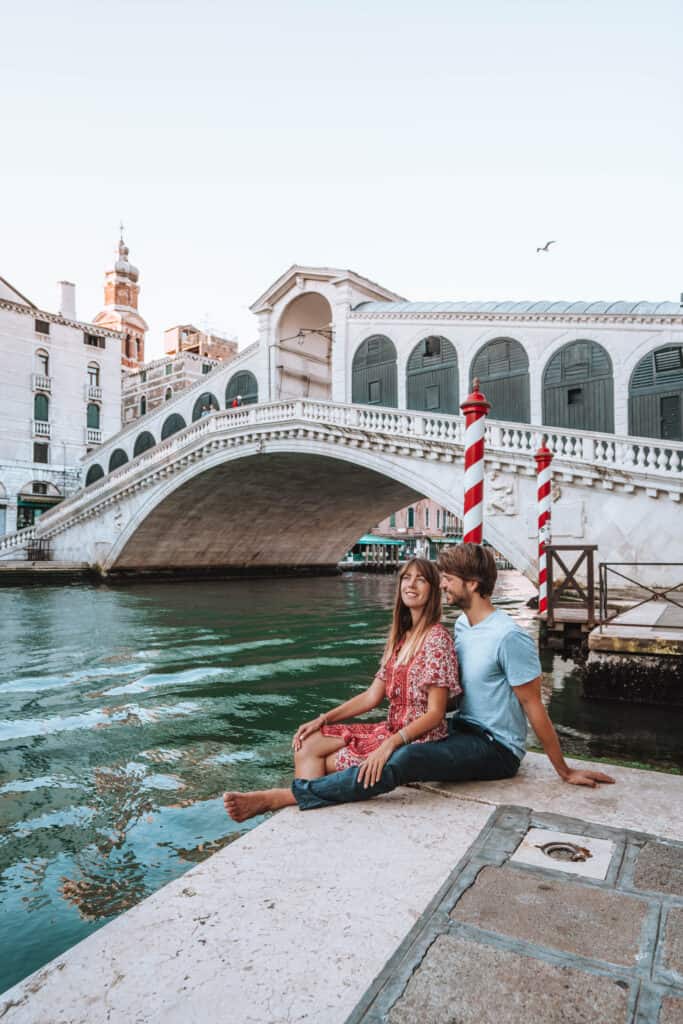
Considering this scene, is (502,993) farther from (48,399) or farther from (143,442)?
(48,399)

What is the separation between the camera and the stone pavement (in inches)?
49.7

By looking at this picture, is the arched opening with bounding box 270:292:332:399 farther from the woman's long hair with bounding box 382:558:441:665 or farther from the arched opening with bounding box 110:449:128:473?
the woman's long hair with bounding box 382:558:441:665

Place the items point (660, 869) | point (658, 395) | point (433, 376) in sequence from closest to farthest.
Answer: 1. point (660, 869)
2. point (658, 395)
3. point (433, 376)

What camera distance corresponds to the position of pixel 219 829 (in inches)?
120

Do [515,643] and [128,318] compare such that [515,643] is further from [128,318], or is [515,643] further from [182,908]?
[128,318]

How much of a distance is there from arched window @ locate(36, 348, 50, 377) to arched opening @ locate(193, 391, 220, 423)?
8.28m

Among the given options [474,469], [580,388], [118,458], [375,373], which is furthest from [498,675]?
[118,458]

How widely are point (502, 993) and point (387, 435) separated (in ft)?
43.1

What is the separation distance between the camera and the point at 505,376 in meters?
15.5

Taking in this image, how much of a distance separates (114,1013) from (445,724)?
61.0 inches

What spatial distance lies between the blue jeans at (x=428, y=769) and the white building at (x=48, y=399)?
27.2 m

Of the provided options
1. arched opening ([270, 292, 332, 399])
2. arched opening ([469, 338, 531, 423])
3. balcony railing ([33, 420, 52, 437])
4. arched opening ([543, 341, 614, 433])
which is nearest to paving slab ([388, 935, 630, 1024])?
arched opening ([543, 341, 614, 433])

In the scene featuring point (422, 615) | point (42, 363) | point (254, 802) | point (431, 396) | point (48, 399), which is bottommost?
point (254, 802)

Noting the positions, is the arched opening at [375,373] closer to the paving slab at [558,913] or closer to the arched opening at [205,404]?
the arched opening at [205,404]
